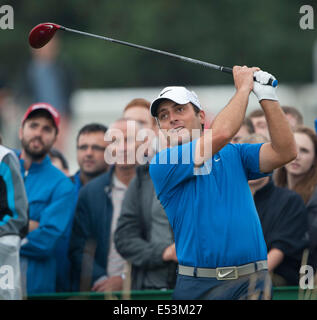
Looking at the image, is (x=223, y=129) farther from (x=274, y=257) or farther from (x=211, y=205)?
(x=274, y=257)

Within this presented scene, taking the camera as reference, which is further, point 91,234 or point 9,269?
point 91,234

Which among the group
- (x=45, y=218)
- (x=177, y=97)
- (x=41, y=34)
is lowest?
(x=45, y=218)

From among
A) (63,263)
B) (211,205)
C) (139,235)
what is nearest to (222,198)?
(211,205)

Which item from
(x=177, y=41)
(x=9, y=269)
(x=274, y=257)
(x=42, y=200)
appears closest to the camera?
(x=9, y=269)

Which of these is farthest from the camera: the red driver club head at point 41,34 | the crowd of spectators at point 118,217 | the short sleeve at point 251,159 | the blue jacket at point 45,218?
the blue jacket at point 45,218

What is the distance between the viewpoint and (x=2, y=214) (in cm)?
511

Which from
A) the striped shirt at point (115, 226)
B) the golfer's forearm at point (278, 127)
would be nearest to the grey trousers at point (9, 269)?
the striped shirt at point (115, 226)

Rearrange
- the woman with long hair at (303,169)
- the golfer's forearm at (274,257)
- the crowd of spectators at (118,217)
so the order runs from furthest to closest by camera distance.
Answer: the woman with long hair at (303,169) < the crowd of spectators at (118,217) < the golfer's forearm at (274,257)

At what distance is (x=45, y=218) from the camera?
6031mm

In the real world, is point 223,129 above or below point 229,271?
above

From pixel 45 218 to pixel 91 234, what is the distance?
45 centimetres

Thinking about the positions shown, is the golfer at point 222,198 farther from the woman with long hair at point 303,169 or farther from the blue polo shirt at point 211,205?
the woman with long hair at point 303,169

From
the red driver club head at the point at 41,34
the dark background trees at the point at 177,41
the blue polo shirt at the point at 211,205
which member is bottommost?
the blue polo shirt at the point at 211,205

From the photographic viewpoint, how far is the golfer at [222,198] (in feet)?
13.9
